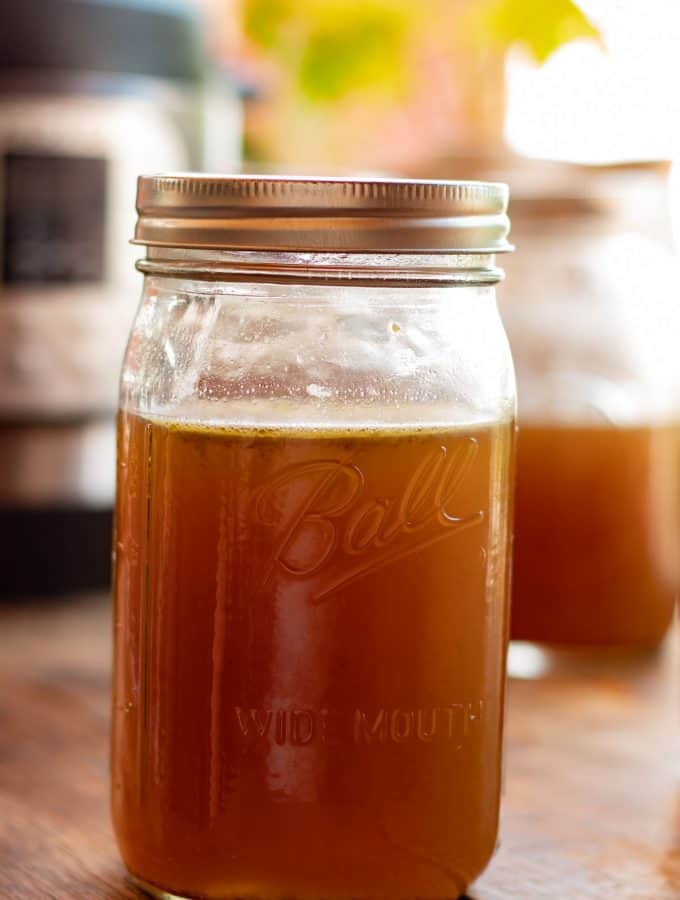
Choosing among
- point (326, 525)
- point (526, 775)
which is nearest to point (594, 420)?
point (526, 775)

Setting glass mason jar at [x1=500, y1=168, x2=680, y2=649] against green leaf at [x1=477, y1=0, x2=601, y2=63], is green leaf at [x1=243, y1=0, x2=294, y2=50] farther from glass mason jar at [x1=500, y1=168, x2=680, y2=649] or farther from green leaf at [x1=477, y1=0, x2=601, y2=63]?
glass mason jar at [x1=500, y1=168, x2=680, y2=649]

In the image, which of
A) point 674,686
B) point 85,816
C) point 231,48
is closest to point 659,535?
point 674,686

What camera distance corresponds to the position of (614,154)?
154 cm

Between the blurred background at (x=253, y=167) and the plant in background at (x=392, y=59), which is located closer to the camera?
the blurred background at (x=253, y=167)

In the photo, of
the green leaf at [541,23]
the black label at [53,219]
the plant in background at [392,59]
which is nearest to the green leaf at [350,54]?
the plant in background at [392,59]

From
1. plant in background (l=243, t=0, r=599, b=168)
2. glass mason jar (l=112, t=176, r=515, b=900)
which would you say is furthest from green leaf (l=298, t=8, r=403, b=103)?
glass mason jar (l=112, t=176, r=515, b=900)

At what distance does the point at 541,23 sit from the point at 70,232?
1.31 feet

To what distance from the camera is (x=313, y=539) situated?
616 millimetres

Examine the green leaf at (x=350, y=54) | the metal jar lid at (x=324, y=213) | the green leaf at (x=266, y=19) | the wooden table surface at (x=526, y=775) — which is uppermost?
the green leaf at (x=266, y=19)

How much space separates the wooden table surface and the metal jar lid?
280mm

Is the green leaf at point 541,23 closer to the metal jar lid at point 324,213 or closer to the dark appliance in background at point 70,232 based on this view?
the dark appliance in background at point 70,232

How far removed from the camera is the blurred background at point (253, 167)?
112 centimetres

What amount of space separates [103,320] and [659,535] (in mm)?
442

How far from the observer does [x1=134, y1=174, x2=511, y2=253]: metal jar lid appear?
0.60 m
